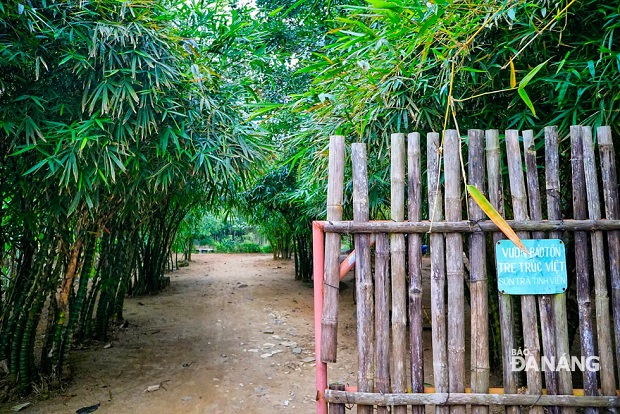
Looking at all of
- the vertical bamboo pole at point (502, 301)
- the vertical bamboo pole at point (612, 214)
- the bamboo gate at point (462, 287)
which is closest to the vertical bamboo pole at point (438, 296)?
the bamboo gate at point (462, 287)

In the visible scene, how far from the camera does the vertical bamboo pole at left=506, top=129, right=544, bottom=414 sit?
165cm

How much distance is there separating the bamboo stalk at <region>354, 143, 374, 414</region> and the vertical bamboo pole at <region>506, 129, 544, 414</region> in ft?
2.11

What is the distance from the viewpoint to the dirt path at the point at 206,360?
3.22 m

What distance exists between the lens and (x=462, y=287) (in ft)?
5.58

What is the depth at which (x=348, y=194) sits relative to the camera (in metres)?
3.73

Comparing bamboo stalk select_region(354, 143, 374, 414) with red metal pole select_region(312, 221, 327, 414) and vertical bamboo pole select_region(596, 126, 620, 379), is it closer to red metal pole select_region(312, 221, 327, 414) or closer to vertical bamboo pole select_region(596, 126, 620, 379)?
red metal pole select_region(312, 221, 327, 414)

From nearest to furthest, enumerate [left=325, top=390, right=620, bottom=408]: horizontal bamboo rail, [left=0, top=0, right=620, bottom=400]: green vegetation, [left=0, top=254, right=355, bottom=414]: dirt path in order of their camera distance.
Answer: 1. [left=325, top=390, right=620, bottom=408]: horizontal bamboo rail
2. [left=0, top=0, right=620, bottom=400]: green vegetation
3. [left=0, top=254, right=355, bottom=414]: dirt path

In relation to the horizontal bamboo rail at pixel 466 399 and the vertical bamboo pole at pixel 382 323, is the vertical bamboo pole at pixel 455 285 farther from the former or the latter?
the vertical bamboo pole at pixel 382 323

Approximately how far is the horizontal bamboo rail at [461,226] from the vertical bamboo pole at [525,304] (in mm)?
59

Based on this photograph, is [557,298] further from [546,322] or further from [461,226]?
[461,226]

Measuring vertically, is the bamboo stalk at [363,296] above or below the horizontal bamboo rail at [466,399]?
above

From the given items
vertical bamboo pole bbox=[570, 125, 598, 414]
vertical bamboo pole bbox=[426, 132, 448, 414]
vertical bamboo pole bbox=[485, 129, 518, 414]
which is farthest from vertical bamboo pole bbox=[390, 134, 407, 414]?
vertical bamboo pole bbox=[570, 125, 598, 414]

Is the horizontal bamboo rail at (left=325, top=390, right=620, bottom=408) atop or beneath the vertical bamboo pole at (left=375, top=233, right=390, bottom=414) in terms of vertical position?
beneath

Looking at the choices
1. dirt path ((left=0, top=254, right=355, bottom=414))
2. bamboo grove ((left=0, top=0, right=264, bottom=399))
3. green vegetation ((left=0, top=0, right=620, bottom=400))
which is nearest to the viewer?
green vegetation ((left=0, top=0, right=620, bottom=400))
